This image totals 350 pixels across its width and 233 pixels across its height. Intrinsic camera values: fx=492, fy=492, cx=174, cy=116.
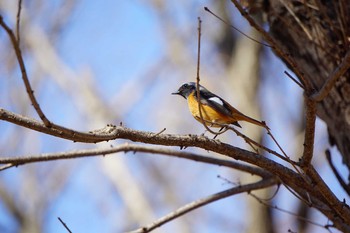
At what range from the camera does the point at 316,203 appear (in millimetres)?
2736

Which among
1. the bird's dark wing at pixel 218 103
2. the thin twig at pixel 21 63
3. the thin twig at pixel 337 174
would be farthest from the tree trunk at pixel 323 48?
the thin twig at pixel 21 63

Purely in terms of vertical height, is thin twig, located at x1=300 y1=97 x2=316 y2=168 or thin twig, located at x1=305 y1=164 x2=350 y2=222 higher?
thin twig, located at x1=300 y1=97 x2=316 y2=168

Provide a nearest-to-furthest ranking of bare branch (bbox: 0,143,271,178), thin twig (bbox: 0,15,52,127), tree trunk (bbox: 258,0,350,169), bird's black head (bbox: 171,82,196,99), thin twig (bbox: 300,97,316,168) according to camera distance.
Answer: thin twig (bbox: 0,15,52,127) → thin twig (bbox: 300,97,316,168) → bare branch (bbox: 0,143,271,178) → tree trunk (bbox: 258,0,350,169) → bird's black head (bbox: 171,82,196,99)

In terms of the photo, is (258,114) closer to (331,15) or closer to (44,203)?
(331,15)

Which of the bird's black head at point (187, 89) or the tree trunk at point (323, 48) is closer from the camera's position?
the tree trunk at point (323, 48)

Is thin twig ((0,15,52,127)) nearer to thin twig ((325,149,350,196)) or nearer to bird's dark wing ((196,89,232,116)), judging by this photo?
bird's dark wing ((196,89,232,116))

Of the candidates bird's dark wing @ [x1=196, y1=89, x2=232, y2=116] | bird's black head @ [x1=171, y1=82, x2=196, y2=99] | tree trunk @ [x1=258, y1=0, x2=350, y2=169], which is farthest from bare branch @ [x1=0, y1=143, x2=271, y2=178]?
bird's black head @ [x1=171, y1=82, x2=196, y2=99]

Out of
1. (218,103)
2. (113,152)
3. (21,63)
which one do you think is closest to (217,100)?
(218,103)

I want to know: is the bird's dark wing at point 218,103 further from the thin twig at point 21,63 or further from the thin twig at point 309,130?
the thin twig at point 21,63

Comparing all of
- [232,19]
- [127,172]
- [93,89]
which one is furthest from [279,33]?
[93,89]

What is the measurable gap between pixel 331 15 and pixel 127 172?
728 centimetres

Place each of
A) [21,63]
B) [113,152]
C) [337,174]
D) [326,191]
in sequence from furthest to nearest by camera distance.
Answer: [337,174], [113,152], [326,191], [21,63]

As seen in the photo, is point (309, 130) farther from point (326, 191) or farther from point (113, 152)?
point (113, 152)

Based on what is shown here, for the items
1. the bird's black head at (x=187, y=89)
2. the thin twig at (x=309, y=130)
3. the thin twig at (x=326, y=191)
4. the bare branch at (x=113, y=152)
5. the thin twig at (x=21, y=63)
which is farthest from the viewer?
the bird's black head at (x=187, y=89)
